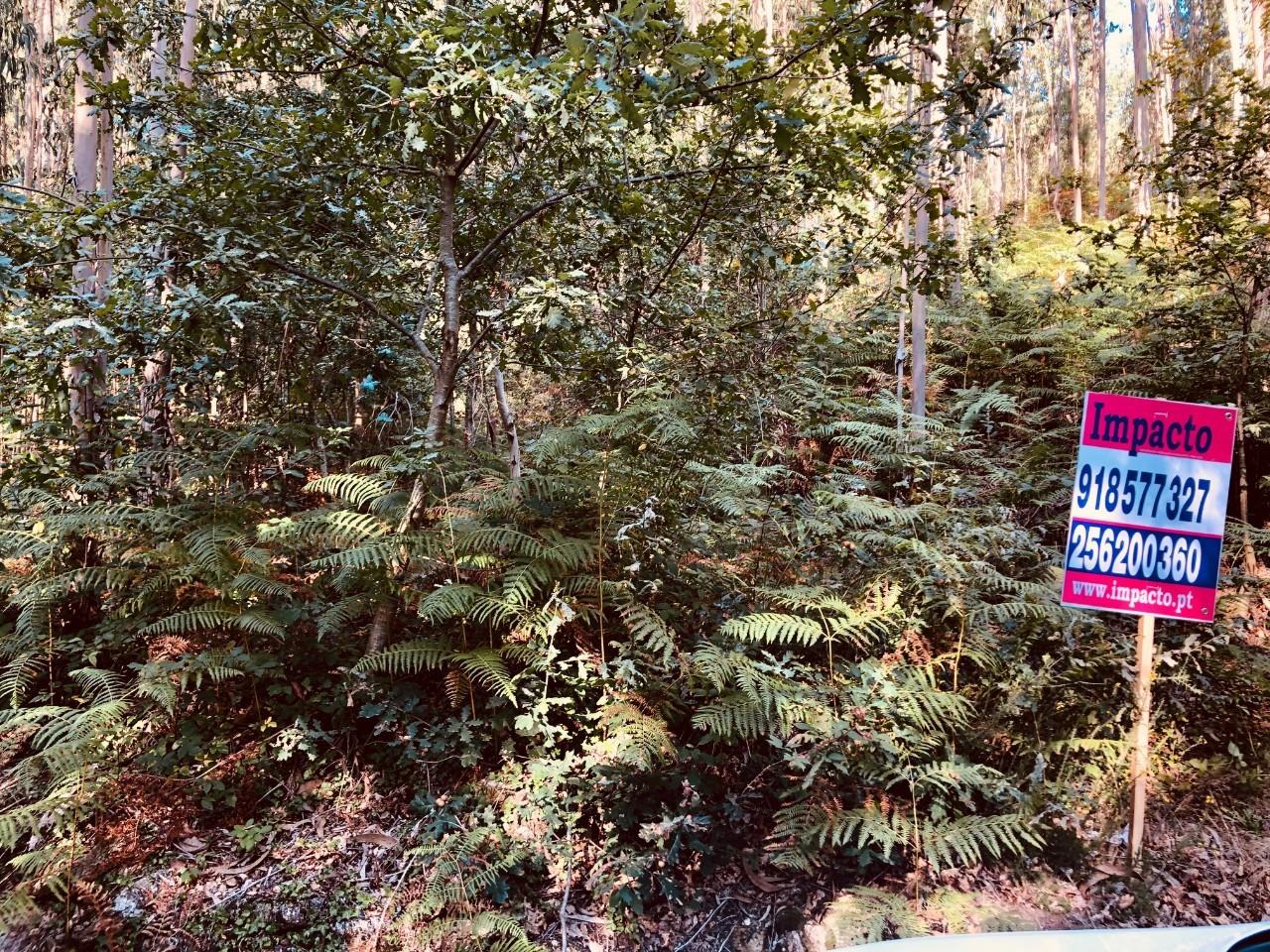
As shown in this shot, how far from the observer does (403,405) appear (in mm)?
7309

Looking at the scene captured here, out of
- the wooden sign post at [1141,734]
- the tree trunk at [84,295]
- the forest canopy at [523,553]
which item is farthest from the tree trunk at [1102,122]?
the tree trunk at [84,295]

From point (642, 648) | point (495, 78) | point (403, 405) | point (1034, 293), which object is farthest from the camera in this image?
point (1034, 293)

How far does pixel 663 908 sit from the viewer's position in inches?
128

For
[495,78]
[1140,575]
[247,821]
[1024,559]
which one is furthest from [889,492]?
[247,821]

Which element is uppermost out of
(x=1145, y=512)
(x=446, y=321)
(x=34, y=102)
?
(x=34, y=102)

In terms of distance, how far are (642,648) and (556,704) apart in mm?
567

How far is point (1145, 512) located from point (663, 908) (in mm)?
2959

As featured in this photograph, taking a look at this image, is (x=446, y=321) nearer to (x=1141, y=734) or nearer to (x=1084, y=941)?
(x=1084, y=941)

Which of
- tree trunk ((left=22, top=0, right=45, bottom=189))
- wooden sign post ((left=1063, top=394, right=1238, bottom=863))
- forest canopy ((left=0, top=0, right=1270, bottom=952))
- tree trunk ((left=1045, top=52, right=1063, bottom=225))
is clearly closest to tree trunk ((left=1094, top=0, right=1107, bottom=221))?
tree trunk ((left=1045, top=52, right=1063, bottom=225))

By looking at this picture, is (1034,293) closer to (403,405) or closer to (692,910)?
(403,405)

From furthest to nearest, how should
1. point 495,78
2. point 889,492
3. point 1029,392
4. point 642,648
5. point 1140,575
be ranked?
point 1029,392 → point 889,492 → point 642,648 → point 1140,575 → point 495,78

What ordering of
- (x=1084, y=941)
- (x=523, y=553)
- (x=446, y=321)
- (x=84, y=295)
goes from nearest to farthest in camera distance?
(x=1084, y=941) → (x=84, y=295) → (x=523, y=553) → (x=446, y=321)

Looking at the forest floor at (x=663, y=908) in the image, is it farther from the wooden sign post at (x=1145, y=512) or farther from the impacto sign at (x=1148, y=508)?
the impacto sign at (x=1148, y=508)

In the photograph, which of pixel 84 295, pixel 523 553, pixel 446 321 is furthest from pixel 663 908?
pixel 84 295
